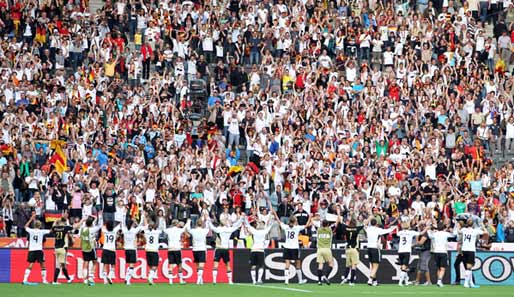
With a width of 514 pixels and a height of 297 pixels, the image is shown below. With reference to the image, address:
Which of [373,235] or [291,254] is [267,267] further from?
[373,235]

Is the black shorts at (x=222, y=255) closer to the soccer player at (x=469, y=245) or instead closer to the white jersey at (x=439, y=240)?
the white jersey at (x=439, y=240)

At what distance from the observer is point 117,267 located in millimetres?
36469

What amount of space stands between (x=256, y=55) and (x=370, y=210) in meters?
8.85

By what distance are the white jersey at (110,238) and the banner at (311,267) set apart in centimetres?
373

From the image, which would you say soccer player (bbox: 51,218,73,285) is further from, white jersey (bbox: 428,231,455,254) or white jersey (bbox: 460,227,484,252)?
white jersey (bbox: 460,227,484,252)

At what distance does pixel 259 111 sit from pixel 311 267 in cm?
773

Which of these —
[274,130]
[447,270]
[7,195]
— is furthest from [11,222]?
[447,270]

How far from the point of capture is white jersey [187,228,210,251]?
35.6m

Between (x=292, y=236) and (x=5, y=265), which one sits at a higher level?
(x=292, y=236)

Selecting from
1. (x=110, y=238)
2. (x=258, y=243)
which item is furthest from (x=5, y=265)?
(x=258, y=243)

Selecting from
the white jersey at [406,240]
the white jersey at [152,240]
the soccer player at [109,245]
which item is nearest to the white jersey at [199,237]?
the white jersey at [152,240]

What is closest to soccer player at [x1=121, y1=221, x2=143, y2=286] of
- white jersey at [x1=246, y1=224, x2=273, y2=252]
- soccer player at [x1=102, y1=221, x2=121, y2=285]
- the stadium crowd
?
soccer player at [x1=102, y1=221, x2=121, y2=285]

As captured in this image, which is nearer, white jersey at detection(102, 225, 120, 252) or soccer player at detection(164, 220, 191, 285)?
white jersey at detection(102, 225, 120, 252)

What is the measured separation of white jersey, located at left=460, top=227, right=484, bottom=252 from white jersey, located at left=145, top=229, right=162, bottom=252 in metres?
8.95
